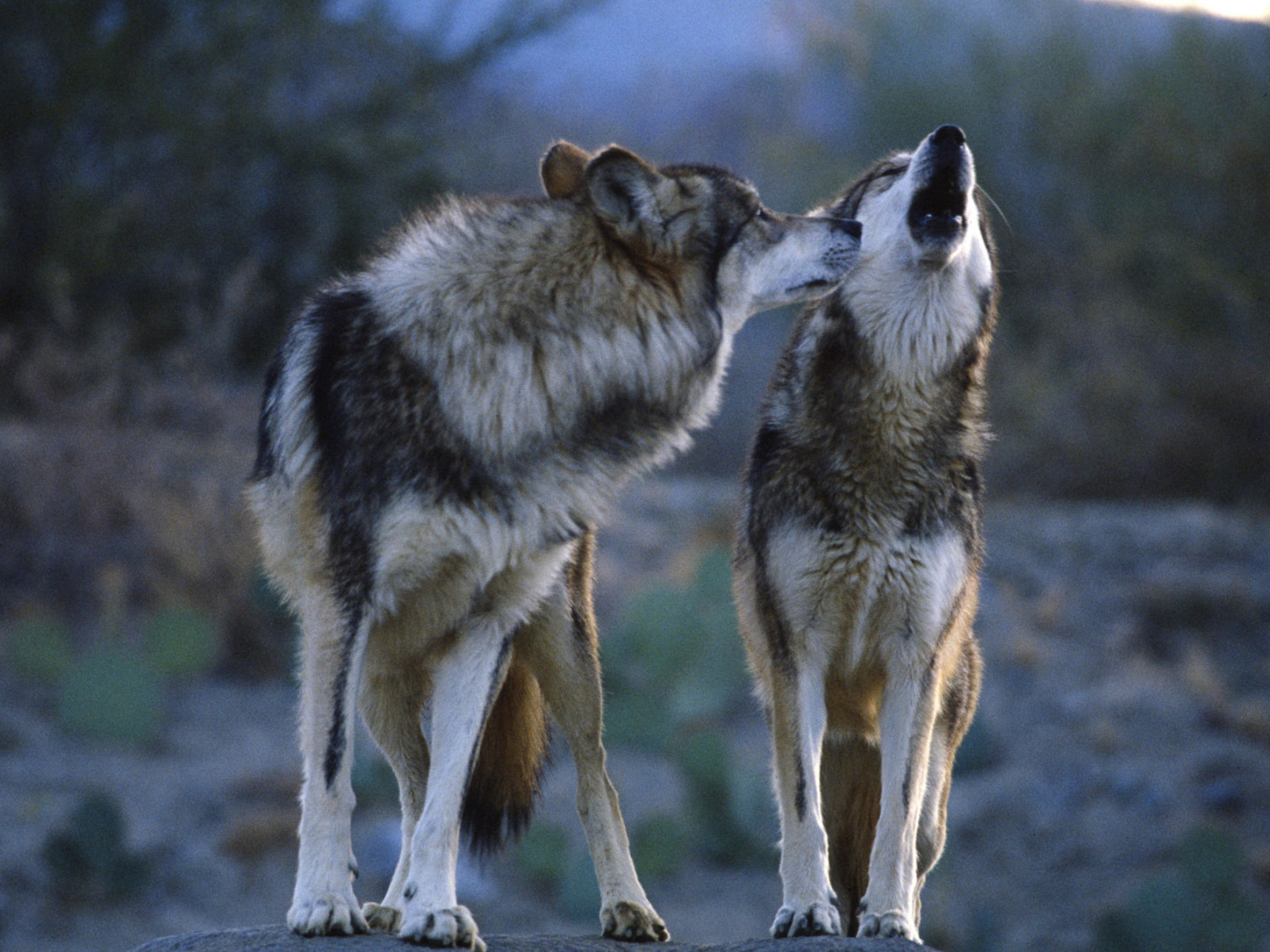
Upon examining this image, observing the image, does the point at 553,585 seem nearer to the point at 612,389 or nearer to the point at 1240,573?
the point at 612,389

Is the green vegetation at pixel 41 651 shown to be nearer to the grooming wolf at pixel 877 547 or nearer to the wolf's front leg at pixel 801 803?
the grooming wolf at pixel 877 547

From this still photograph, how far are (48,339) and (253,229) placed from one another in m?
3.26

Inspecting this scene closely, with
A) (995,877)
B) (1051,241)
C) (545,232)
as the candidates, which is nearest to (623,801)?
(995,877)

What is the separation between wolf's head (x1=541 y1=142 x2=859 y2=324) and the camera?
359cm

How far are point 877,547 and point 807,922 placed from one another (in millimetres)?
1008

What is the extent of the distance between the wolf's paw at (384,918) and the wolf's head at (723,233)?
1.86 meters

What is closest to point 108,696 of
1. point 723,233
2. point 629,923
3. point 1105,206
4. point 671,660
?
point 671,660

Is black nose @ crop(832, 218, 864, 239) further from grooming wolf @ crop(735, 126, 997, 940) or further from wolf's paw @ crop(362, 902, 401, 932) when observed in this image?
wolf's paw @ crop(362, 902, 401, 932)

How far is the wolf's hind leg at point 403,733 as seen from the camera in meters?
3.81

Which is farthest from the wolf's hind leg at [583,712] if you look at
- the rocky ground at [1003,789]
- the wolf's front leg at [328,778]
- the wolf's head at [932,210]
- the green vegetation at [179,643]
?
the green vegetation at [179,643]

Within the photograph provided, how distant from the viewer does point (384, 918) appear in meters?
3.61

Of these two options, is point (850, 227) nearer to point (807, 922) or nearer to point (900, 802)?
point (900, 802)

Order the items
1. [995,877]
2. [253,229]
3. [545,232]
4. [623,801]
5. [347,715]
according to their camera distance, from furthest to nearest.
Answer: [253,229]
[623,801]
[995,877]
[545,232]
[347,715]

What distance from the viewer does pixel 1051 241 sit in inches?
697
